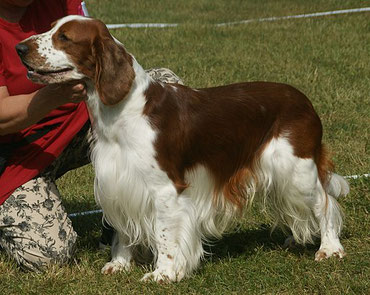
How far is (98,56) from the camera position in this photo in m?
4.02

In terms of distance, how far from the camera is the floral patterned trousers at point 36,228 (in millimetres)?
4652

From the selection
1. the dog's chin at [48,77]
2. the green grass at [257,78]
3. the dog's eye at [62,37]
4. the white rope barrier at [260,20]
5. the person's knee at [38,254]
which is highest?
the dog's eye at [62,37]

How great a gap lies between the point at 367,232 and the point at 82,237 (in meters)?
1.86

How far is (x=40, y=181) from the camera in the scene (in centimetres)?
482

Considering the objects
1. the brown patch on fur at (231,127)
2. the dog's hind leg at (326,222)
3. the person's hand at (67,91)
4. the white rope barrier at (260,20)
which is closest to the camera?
the person's hand at (67,91)

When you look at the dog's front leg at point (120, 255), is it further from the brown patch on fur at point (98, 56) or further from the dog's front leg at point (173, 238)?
the brown patch on fur at point (98, 56)

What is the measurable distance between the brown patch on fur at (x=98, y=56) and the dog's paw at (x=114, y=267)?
3.56 feet

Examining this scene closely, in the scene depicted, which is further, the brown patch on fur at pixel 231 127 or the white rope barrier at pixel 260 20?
the white rope barrier at pixel 260 20

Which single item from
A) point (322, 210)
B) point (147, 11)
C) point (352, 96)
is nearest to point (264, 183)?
point (322, 210)

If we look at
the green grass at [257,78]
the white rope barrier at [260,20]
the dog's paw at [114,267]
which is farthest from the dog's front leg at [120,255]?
the white rope barrier at [260,20]


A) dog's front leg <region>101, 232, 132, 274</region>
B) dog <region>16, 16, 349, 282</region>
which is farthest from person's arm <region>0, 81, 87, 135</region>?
dog's front leg <region>101, 232, 132, 274</region>

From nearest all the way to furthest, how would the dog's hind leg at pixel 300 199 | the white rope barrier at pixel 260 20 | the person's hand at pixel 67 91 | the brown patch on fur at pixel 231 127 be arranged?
the person's hand at pixel 67 91 → the brown patch on fur at pixel 231 127 → the dog's hind leg at pixel 300 199 → the white rope barrier at pixel 260 20

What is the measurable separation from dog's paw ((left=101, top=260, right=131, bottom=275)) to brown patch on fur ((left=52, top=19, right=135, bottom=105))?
1.08m

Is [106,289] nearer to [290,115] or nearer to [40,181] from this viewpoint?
[40,181]
